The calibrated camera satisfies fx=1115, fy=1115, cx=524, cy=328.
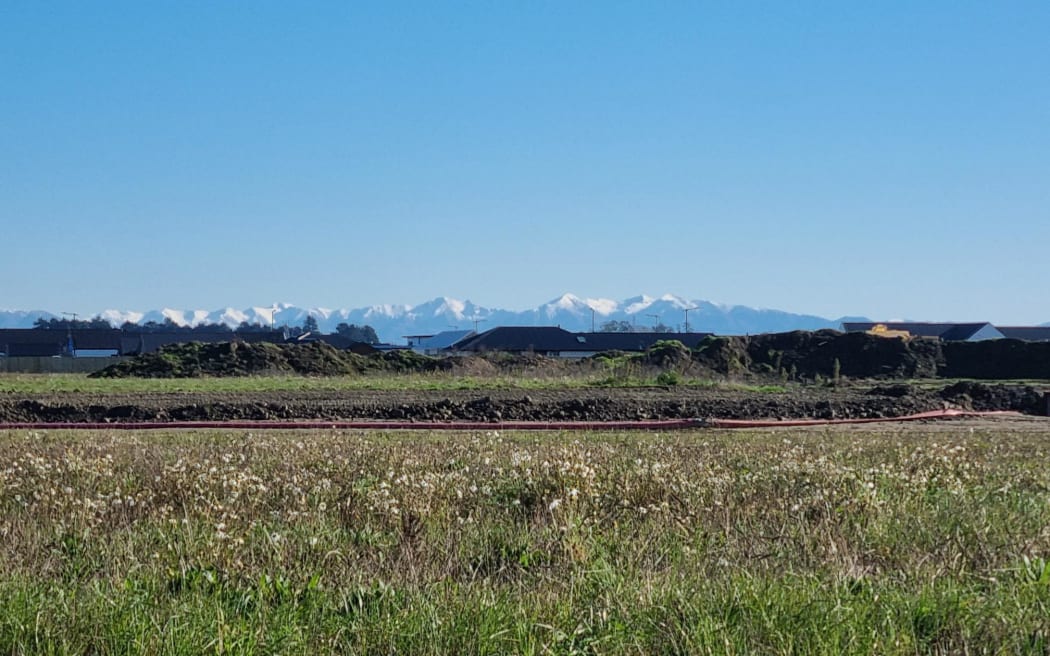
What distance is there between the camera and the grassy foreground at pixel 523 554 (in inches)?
220

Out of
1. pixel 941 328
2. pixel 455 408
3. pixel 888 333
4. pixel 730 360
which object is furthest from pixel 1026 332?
pixel 455 408

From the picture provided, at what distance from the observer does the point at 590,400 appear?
2336 cm

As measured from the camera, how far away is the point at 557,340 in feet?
341

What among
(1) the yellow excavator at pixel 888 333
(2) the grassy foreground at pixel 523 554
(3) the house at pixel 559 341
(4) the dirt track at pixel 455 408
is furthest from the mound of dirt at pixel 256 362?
(3) the house at pixel 559 341

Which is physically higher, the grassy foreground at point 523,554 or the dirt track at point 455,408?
the dirt track at point 455,408

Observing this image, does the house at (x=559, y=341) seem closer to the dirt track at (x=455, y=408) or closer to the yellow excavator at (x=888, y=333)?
the yellow excavator at (x=888, y=333)

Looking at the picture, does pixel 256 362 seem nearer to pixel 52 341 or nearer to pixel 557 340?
pixel 557 340

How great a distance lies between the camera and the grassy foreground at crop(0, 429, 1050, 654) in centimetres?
560

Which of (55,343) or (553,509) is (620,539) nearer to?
(553,509)

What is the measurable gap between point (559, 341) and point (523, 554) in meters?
96.2

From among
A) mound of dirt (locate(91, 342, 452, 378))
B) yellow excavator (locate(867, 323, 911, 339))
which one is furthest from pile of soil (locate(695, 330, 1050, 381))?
mound of dirt (locate(91, 342, 452, 378))

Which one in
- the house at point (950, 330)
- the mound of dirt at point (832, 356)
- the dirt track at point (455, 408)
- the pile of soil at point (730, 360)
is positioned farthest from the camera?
the house at point (950, 330)

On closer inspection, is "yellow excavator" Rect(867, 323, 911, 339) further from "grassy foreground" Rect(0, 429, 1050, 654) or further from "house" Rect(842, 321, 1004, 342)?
"grassy foreground" Rect(0, 429, 1050, 654)

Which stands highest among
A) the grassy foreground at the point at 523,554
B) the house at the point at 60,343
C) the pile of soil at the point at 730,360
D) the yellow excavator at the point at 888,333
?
the house at the point at 60,343
